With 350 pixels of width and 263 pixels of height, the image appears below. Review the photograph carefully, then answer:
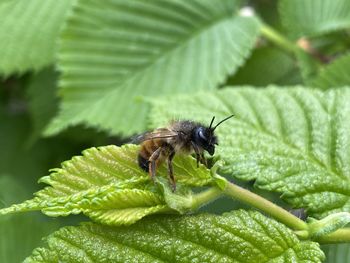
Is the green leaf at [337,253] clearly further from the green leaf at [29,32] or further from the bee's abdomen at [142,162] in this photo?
the green leaf at [29,32]

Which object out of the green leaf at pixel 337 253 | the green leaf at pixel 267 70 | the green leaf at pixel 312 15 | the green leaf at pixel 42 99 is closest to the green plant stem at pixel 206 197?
the green leaf at pixel 337 253

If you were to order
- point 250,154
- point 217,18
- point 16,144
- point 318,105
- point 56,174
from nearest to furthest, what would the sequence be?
point 56,174 < point 250,154 < point 318,105 < point 217,18 < point 16,144

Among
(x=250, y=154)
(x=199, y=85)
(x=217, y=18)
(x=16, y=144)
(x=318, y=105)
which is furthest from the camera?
(x=16, y=144)

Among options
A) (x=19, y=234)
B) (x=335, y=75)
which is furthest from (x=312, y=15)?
(x=19, y=234)

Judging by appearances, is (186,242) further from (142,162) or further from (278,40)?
(278,40)

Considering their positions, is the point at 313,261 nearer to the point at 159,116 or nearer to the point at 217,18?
the point at 159,116

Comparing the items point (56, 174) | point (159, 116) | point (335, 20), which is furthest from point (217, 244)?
point (335, 20)
